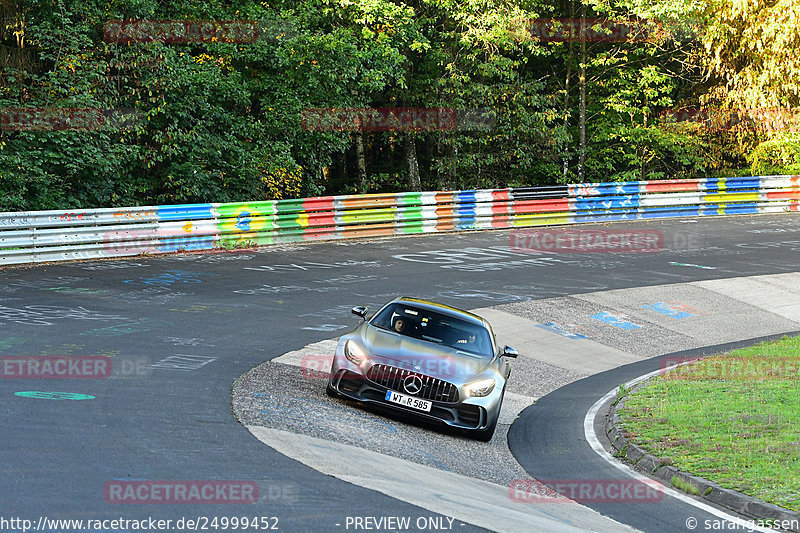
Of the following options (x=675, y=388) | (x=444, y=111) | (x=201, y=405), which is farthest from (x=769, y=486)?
(x=444, y=111)

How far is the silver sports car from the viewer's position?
1060 cm

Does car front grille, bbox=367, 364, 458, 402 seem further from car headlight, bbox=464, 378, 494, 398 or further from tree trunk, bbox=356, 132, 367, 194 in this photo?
tree trunk, bbox=356, 132, 367, 194

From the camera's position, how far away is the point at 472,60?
33812mm

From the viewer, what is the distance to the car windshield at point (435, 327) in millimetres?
11633

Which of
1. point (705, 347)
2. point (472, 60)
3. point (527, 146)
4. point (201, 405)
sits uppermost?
point (472, 60)

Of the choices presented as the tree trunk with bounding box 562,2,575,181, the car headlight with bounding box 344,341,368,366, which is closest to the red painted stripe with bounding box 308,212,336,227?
the tree trunk with bounding box 562,2,575,181

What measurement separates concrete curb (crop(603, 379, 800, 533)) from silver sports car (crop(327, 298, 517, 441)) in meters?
1.51

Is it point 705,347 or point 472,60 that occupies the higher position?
point 472,60

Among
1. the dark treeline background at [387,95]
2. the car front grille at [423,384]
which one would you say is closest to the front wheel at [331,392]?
the car front grille at [423,384]

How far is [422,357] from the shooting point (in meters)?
10.9

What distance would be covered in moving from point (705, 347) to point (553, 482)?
984 cm

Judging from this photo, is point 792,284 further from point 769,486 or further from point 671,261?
point 769,486

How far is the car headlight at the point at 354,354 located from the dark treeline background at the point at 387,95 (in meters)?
14.9

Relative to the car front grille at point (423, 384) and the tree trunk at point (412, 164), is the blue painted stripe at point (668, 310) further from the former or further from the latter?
the tree trunk at point (412, 164)
